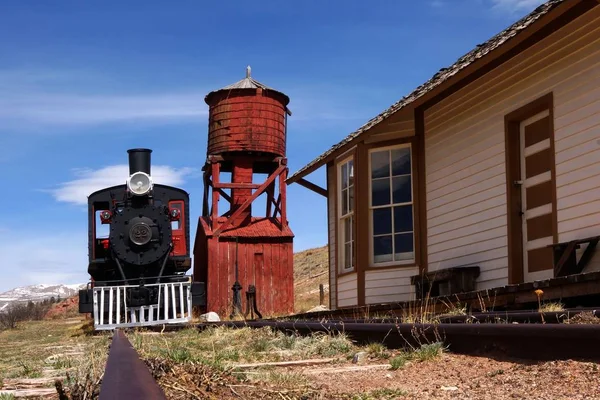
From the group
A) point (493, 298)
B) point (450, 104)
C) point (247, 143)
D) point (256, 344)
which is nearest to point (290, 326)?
point (256, 344)

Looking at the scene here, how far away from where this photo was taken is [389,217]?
12.6m

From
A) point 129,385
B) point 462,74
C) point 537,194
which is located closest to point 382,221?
point 537,194

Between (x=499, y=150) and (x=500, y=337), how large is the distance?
5830 millimetres

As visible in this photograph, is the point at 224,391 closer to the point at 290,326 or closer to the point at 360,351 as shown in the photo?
the point at 360,351

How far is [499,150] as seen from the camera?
10109 millimetres

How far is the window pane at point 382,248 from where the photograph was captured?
1262 centimetres

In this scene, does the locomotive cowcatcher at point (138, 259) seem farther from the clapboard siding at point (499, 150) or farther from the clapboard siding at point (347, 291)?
the clapboard siding at point (499, 150)

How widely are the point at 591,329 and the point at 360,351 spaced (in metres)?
2.07

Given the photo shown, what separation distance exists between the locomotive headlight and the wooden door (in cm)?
891

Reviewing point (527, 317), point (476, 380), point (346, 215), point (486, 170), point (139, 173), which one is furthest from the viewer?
point (139, 173)

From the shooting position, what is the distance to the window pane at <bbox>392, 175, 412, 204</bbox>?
1251 centimetres

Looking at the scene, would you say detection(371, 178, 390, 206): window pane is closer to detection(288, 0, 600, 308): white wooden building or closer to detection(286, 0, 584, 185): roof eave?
detection(288, 0, 600, 308): white wooden building

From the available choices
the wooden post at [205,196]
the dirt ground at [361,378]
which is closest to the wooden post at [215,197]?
the wooden post at [205,196]

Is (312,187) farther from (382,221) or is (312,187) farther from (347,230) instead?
(382,221)
